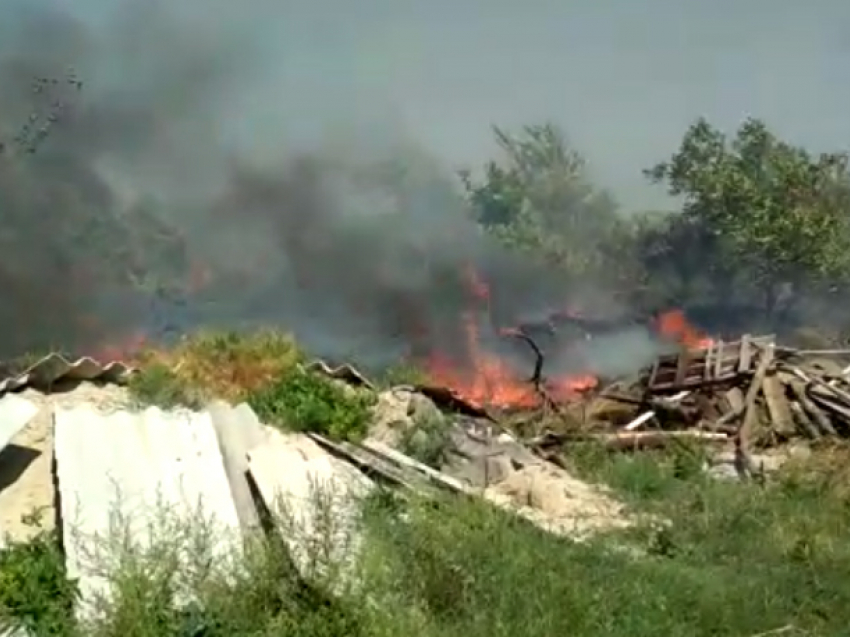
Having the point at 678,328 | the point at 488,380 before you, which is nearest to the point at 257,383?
the point at 488,380

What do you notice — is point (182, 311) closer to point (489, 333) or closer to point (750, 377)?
point (489, 333)

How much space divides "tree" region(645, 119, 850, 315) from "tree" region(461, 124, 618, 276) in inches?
79.9

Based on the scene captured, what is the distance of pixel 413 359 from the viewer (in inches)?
805

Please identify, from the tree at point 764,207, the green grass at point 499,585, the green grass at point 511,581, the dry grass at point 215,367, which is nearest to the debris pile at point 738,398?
the dry grass at point 215,367

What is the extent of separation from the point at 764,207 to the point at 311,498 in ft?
61.0

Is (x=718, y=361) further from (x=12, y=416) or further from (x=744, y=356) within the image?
(x=12, y=416)

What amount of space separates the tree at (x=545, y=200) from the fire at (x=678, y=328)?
244cm

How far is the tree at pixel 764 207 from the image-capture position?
80.9 ft

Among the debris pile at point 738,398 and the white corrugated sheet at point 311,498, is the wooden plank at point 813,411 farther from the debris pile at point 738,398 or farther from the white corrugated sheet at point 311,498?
the white corrugated sheet at point 311,498

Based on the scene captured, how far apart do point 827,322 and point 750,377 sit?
11075mm

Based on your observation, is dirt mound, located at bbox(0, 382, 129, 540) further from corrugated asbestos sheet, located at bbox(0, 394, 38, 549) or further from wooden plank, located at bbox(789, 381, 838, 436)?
wooden plank, located at bbox(789, 381, 838, 436)

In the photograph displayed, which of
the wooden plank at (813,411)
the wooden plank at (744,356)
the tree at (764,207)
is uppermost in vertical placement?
the tree at (764,207)

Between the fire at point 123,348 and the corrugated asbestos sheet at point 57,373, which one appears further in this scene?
the fire at point 123,348

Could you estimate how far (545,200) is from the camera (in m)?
28.5
